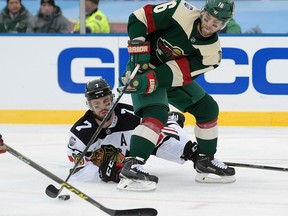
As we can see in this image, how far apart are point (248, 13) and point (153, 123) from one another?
3082 millimetres

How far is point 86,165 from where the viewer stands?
4.45m

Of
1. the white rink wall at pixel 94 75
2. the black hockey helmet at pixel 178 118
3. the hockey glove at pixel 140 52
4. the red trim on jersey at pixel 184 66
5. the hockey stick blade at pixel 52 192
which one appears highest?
the hockey glove at pixel 140 52

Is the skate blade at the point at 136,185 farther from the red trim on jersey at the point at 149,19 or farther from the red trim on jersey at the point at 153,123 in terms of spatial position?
the red trim on jersey at the point at 149,19

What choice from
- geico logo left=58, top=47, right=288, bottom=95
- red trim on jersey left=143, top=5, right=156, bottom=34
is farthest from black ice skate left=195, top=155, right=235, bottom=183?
geico logo left=58, top=47, right=288, bottom=95

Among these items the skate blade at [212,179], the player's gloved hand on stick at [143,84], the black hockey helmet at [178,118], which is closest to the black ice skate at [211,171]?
the skate blade at [212,179]

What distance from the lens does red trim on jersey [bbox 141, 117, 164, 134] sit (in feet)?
13.7

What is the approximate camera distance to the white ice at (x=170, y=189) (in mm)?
3721

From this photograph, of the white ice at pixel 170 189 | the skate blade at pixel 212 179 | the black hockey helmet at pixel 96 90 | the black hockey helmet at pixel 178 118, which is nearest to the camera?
the white ice at pixel 170 189

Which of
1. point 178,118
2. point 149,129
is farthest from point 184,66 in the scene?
point 178,118

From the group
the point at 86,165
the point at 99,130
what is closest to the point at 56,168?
the point at 86,165

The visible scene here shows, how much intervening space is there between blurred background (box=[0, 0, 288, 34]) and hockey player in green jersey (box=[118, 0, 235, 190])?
8.86 ft

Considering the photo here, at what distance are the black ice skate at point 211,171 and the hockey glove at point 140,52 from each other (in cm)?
65

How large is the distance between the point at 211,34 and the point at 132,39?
0.39 m

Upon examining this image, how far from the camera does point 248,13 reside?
704 centimetres
